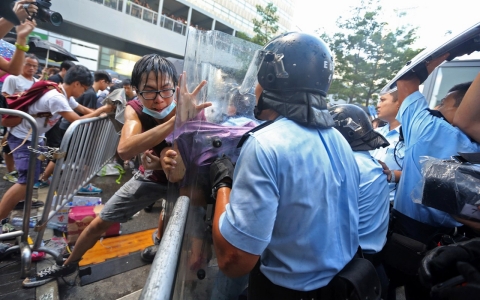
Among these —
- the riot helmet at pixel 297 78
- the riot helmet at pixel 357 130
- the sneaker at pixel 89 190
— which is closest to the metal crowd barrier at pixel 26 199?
the sneaker at pixel 89 190

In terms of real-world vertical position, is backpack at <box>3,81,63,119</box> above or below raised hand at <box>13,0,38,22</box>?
below

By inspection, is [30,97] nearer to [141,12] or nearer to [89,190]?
[89,190]

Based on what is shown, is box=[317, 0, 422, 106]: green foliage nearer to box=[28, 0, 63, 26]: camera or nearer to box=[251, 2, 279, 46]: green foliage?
box=[251, 2, 279, 46]: green foliage

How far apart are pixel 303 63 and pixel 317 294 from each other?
3.46ft

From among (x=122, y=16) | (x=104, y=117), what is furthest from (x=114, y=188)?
(x=122, y=16)

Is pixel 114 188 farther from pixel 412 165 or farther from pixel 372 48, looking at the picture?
pixel 372 48

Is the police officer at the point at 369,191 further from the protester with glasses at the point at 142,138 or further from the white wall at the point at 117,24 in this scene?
the white wall at the point at 117,24

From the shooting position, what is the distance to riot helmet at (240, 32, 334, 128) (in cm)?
120

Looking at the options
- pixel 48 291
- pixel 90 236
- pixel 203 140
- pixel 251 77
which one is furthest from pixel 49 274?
pixel 251 77

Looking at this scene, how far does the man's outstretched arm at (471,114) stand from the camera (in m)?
1.58

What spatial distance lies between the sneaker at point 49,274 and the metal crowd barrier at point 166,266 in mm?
2059

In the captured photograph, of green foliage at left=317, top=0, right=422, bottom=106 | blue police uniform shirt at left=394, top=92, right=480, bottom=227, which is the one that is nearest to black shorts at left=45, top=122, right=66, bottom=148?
blue police uniform shirt at left=394, top=92, right=480, bottom=227

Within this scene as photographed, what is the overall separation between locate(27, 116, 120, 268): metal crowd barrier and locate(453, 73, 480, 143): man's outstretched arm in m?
3.23

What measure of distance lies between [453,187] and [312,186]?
885 mm
